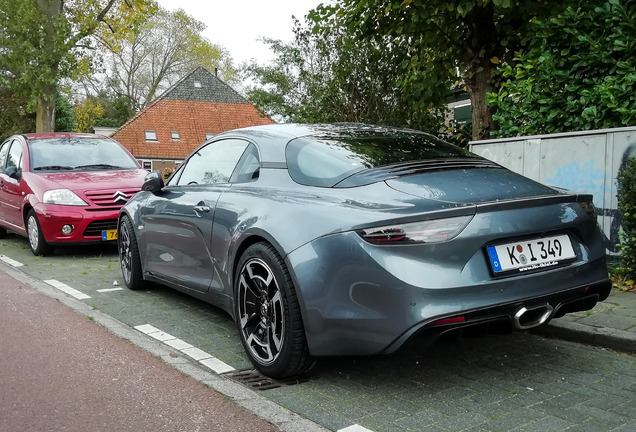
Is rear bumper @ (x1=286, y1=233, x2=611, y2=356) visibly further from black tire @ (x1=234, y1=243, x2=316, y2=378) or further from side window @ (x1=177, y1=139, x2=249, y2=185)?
side window @ (x1=177, y1=139, x2=249, y2=185)

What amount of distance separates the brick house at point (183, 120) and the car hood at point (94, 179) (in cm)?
3941

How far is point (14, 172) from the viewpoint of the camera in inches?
394

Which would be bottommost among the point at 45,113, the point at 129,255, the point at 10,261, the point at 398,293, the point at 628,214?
the point at 10,261

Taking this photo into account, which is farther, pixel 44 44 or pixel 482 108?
pixel 44 44

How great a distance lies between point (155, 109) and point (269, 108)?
25430mm

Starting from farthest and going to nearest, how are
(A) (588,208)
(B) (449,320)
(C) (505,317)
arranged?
(A) (588,208) → (C) (505,317) → (B) (449,320)

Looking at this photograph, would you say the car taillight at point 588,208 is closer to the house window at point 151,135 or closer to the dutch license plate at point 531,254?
the dutch license plate at point 531,254

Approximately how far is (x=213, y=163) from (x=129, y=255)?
74.1 inches

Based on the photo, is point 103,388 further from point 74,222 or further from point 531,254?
point 74,222

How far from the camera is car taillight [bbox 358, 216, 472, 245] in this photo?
3.37 meters

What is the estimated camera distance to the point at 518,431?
10.3ft

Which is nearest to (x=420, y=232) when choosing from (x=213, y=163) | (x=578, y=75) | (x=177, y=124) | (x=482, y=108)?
(x=213, y=163)

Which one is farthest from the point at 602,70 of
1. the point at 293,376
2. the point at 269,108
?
the point at 269,108

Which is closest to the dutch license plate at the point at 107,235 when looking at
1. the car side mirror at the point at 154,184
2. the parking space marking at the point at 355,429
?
the car side mirror at the point at 154,184
